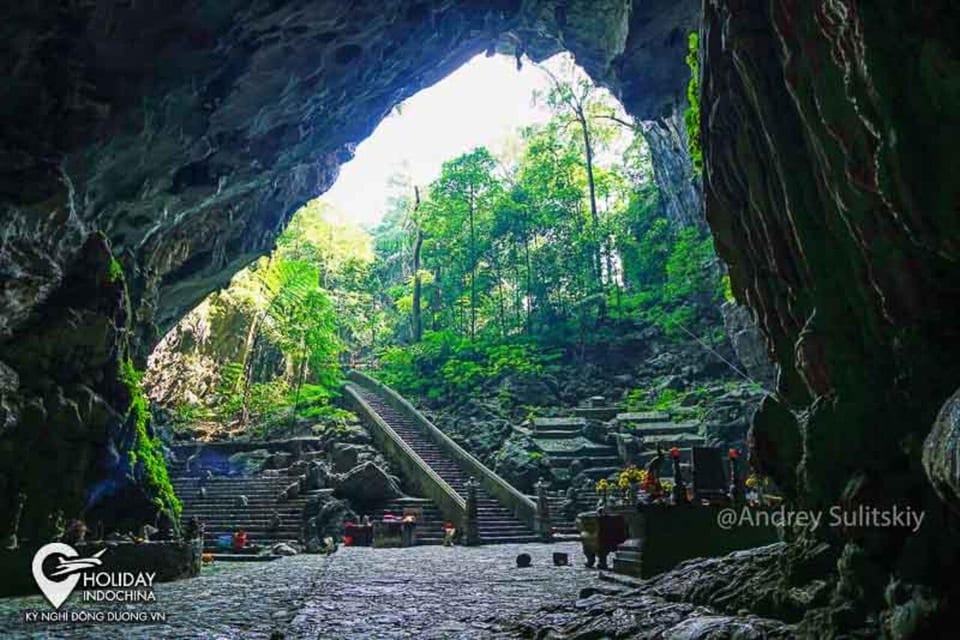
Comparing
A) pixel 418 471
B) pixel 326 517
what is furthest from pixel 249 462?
pixel 418 471

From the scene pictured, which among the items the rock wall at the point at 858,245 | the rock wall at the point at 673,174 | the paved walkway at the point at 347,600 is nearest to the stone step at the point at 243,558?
the paved walkway at the point at 347,600

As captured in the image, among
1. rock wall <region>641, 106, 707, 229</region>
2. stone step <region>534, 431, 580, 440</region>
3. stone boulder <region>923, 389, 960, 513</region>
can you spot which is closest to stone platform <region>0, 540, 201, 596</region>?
stone boulder <region>923, 389, 960, 513</region>

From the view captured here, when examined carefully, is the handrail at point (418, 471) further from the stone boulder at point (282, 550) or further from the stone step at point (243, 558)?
the stone step at point (243, 558)

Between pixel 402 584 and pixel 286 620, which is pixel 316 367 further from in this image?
pixel 286 620

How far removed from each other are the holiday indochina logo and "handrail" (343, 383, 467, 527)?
10431 millimetres

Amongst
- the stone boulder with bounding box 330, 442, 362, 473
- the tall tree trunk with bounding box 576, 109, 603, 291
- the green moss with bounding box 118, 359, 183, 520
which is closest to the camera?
the green moss with bounding box 118, 359, 183, 520

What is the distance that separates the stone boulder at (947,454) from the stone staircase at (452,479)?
17568 millimetres

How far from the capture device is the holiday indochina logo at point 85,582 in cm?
902

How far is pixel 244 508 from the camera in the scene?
21.6m

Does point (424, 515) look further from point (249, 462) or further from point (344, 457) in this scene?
point (249, 462)

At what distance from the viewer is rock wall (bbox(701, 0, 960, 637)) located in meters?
3.84

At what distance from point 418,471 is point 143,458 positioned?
10084 millimetres

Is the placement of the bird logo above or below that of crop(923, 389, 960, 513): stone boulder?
below

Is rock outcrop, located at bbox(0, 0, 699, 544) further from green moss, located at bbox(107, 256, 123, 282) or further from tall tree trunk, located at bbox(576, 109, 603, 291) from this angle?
tall tree trunk, located at bbox(576, 109, 603, 291)
